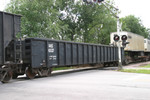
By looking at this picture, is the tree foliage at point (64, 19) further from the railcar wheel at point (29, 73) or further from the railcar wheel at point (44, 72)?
the railcar wheel at point (29, 73)

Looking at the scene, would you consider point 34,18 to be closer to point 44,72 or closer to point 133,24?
point 44,72

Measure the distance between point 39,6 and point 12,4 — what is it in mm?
2700

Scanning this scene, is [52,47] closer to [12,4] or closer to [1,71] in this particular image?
[1,71]

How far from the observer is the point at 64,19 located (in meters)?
36.5

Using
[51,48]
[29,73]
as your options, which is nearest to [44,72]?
[29,73]

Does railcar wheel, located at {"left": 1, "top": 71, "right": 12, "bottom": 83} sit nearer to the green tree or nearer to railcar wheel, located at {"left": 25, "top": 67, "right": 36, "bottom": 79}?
railcar wheel, located at {"left": 25, "top": 67, "right": 36, "bottom": 79}

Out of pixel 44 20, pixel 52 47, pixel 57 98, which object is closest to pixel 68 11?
pixel 44 20

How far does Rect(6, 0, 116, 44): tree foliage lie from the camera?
64.4ft

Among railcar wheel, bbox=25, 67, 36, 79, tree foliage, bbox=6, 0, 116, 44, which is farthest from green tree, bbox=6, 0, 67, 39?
railcar wheel, bbox=25, 67, 36, 79

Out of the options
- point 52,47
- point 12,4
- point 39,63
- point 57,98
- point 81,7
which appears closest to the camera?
point 57,98

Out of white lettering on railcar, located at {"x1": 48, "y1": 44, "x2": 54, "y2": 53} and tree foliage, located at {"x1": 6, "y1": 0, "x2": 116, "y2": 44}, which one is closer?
white lettering on railcar, located at {"x1": 48, "y1": 44, "x2": 54, "y2": 53}

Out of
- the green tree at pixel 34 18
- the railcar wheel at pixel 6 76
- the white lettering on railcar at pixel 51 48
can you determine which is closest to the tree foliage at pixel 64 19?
the green tree at pixel 34 18

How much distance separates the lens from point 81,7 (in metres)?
36.1

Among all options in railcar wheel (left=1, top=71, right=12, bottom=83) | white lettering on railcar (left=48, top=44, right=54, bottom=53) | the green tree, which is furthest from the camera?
the green tree
